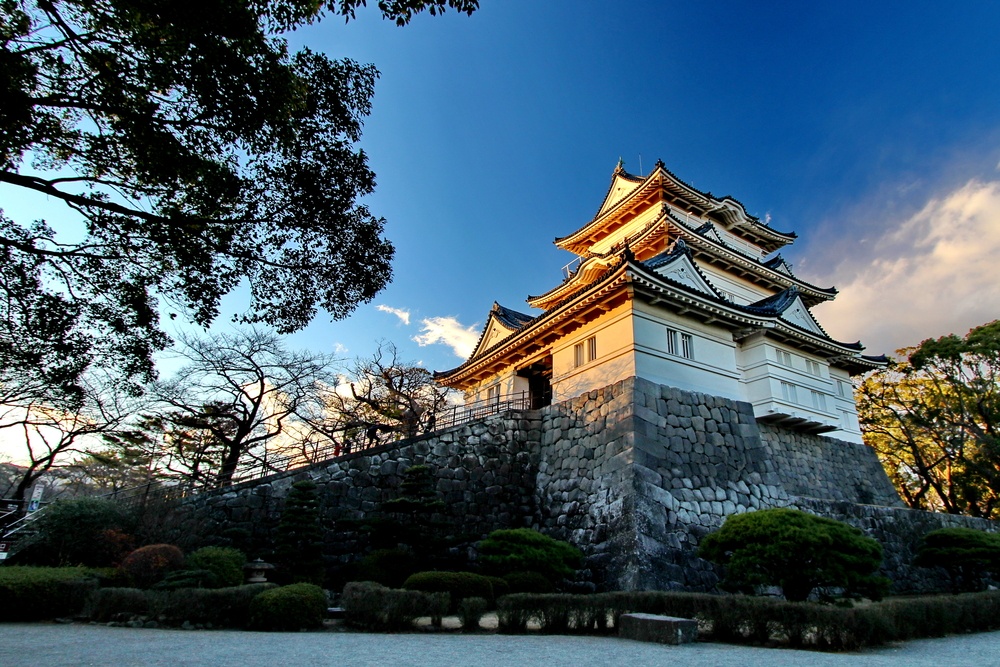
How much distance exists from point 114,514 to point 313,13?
448 inches

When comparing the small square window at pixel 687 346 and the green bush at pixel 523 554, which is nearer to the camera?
the green bush at pixel 523 554

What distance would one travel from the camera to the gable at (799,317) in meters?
19.4

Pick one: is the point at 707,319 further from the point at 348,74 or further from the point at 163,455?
the point at 163,455

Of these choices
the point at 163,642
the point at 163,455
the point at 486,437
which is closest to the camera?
the point at 163,642

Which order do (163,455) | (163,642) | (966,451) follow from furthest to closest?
(966,451) < (163,455) < (163,642)

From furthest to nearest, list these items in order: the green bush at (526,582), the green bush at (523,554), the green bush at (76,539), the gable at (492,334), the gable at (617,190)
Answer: the gable at (617,190)
the gable at (492,334)
the green bush at (76,539)
the green bush at (523,554)
the green bush at (526,582)

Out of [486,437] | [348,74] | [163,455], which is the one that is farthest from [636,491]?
[163,455]

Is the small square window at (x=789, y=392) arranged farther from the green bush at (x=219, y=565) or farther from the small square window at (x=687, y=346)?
the green bush at (x=219, y=565)

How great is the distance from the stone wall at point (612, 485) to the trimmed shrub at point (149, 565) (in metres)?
1.76

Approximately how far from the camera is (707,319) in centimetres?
1677

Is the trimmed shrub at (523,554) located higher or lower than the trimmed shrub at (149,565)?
higher

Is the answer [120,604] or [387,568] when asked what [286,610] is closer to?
[120,604]

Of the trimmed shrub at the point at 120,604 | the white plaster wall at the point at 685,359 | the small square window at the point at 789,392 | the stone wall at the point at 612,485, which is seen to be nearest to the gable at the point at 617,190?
the white plaster wall at the point at 685,359

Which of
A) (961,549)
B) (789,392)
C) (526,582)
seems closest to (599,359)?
(789,392)
